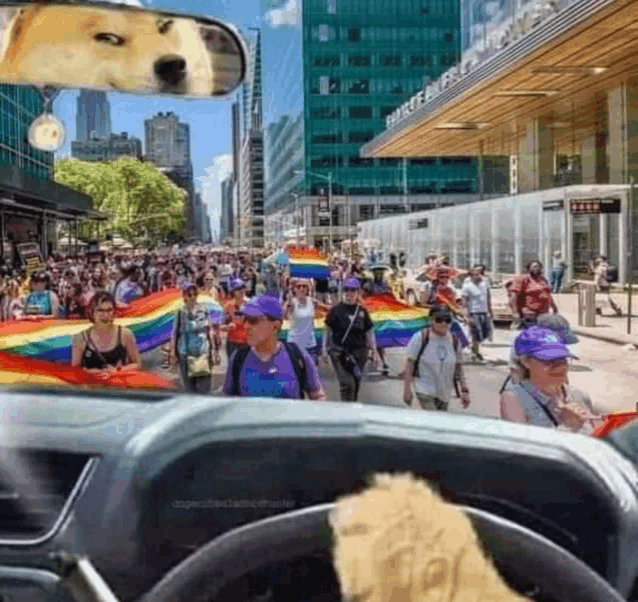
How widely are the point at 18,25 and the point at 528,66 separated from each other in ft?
122

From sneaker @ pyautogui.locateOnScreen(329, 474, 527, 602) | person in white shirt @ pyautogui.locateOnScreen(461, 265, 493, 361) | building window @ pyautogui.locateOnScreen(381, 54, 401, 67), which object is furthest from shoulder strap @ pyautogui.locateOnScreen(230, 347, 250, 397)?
person in white shirt @ pyautogui.locateOnScreen(461, 265, 493, 361)

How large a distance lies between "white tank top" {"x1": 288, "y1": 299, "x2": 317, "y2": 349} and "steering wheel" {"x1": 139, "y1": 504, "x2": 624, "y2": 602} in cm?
968

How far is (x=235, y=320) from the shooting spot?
33.6 ft

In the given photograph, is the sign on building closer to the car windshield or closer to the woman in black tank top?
the car windshield


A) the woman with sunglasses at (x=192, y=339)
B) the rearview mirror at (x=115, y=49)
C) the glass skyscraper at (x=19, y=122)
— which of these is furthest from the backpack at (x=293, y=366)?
the woman with sunglasses at (x=192, y=339)

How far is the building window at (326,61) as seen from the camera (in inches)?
114

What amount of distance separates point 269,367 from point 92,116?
2.45m

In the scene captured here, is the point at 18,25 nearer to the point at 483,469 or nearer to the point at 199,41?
the point at 199,41

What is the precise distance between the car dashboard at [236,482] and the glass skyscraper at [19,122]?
69 cm

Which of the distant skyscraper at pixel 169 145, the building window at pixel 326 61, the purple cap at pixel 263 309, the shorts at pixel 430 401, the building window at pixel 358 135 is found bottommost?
the shorts at pixel 430 401

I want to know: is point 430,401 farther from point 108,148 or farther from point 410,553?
point 410,553

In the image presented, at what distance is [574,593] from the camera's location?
182 cm

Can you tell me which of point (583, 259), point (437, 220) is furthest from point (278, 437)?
point (437, 220)

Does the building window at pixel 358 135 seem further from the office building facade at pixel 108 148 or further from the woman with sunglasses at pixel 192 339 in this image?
the office building facade at pixel 108 148
